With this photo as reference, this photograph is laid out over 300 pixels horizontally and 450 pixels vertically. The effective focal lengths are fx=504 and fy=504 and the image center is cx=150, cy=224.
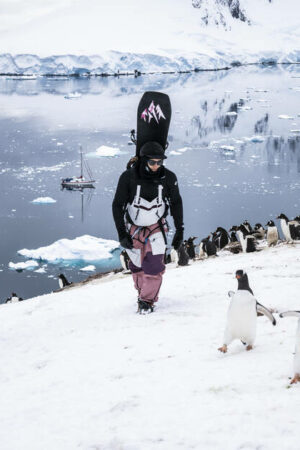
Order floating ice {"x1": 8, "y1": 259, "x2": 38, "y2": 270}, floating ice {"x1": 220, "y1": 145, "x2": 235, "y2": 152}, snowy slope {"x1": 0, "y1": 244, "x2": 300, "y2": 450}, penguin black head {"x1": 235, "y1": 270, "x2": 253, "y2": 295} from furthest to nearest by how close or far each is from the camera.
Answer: floating ice {"x1": 220, "y1": 145, "x2": 235, "y2": 152}
floating ice {"x1": 8, "y1": 259, "x2": 38, "y2": 270}
penguin black head {"x1": 235, "y1": 270, "x2": 253, "y2": 295}
snowy slope {"x1": 0, "y1": 244, "x2": 300, "y2": 450}

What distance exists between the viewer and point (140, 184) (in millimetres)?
4844

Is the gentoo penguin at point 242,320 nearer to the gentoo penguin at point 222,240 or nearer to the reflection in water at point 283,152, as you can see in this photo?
the gentoo penguin at point 222,240

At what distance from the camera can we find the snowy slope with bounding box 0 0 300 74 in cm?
10650

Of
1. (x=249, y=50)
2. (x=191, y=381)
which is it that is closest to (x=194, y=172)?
(x=191, y=381)

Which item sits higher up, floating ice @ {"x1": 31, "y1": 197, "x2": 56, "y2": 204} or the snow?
floating ice @ {"x1": 31, "y1": 197, "x2": 56, "y2": 204}

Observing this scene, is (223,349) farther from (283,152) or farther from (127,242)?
(283,152)

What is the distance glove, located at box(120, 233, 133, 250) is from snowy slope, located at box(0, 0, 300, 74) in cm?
10353

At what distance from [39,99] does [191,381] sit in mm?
67013

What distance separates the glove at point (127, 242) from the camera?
15.9ft

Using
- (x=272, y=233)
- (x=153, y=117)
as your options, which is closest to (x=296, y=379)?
(x=153, y=117)

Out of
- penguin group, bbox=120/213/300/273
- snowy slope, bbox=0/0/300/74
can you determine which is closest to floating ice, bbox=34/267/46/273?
penguin group, bbox=120/213/300/273

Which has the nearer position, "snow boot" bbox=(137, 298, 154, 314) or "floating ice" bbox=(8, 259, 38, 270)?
"snow boot" bbox=(137, 298, 154, 314)

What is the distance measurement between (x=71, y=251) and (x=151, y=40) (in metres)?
136

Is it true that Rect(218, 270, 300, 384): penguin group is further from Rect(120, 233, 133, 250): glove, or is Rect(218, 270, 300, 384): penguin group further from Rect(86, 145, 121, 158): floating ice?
Rect(86, 145, 121, 158): floating ice
